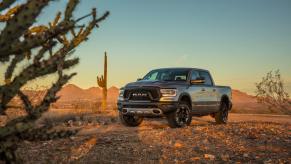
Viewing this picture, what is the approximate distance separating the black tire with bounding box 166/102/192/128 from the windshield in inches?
40.6

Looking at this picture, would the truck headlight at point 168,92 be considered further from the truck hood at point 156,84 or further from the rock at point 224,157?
the rock at point 224,157

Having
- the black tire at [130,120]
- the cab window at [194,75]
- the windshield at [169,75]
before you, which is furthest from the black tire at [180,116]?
the black tire at [130,120]

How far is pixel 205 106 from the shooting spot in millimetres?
16391

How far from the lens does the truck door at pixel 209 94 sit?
16547 mm

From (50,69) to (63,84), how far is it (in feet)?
0.60

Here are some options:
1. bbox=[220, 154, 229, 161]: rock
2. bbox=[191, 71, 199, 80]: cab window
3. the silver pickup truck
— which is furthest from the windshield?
bbox=[220, 154, 229, 161]: rock

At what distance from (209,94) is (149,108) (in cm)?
331

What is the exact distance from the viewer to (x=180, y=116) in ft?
48.5

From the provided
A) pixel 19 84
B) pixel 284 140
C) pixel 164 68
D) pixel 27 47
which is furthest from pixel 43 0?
pixel 164 68

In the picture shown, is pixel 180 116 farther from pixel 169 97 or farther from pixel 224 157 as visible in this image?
pixel 224 157

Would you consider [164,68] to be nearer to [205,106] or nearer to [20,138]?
[205,106]

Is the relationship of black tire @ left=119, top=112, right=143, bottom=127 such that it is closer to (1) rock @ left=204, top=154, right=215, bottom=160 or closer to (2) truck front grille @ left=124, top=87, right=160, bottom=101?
(2) truck front grille @ left=124, top=87, right=160, bottom=101

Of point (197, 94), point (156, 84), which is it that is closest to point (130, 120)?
point (156, 84)

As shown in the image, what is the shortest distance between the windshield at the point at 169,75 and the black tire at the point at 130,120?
1459mm
